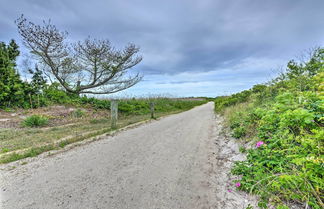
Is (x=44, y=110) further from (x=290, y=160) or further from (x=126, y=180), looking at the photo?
(x=290, y=160)

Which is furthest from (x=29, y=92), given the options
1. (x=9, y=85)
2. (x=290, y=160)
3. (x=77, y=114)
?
(x=290, y=160)

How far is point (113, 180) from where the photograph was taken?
2.11 metres

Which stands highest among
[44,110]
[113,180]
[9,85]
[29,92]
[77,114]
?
[9,85]

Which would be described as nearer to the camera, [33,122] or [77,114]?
[33,122]

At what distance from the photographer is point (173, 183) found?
6.71 ft

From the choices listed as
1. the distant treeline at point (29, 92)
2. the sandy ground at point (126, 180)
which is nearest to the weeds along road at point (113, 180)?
the sandy ground at point (126, 180)

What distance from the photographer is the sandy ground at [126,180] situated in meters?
1.64

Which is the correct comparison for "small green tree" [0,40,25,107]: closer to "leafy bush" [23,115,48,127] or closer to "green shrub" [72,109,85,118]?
"green shrub" [72,109,85,118]

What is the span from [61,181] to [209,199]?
7.15 feet

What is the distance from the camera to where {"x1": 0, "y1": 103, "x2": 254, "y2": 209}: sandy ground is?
1643mm

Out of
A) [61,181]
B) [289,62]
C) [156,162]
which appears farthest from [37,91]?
[289,62]

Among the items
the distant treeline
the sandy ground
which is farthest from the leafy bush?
the sandy ground

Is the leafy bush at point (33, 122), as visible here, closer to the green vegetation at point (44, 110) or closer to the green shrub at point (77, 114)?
the green vegetation at point (44, 110)

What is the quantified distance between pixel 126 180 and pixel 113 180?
0.67 feet
